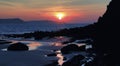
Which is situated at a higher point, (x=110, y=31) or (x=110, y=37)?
(x=110, y=31)

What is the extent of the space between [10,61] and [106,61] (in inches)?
478

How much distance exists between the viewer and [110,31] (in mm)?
19578

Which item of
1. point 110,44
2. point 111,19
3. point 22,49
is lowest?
point 22,49

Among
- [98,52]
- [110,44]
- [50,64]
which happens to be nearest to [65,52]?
[50,64]

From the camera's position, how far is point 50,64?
25844 mm

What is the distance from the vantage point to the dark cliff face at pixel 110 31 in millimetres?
18788

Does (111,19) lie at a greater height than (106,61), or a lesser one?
greater

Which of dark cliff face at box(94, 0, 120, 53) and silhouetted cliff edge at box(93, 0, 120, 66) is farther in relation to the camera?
dark cliff face at box(94, 0, 120, 53)

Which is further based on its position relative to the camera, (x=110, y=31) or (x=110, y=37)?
(x=110, y=31)

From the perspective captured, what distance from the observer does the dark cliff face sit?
740 inches

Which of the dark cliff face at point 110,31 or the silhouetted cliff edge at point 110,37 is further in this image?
the dark cliff face at point 110,31

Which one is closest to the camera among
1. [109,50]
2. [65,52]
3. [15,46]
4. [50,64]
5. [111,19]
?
[109,50]

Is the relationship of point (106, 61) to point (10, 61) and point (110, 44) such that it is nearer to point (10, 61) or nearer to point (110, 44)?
point (110, 44)

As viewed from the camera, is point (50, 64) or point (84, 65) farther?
point (50, 64)
